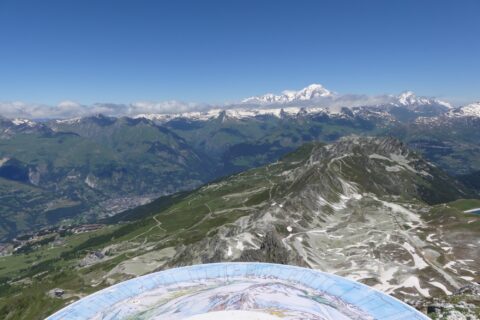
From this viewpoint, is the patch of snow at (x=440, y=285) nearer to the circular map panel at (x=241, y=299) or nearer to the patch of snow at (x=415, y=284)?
the patch of snow at (x=415, y=284)

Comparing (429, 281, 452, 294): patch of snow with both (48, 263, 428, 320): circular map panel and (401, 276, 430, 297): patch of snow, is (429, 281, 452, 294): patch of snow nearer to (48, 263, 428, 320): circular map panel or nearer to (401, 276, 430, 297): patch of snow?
(401, 276, 430, 297): patch of snow

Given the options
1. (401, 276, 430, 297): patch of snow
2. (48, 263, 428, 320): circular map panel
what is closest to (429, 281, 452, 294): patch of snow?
(401, 276, 430, 297): patch of snow

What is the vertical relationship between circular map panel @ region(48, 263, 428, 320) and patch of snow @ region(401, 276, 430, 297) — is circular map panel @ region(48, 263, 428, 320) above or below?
above

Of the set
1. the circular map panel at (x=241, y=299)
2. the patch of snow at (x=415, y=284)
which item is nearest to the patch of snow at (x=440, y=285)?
the patch of snow at (x=415, y=284)

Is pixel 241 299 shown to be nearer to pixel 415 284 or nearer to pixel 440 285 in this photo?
pixel 415 284

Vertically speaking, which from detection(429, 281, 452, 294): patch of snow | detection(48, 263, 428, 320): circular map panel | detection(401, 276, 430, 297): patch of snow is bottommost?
detection(401, 276, 430, 297): patch of snow

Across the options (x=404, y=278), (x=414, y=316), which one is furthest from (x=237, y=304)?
(x=404, y=278)

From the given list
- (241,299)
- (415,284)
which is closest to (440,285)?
(415,284)

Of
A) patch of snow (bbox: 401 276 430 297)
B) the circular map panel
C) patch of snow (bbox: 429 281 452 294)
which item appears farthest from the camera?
patch of snow (bbox: 429 281 452 294)

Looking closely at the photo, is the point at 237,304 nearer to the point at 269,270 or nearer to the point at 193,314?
the point at 193,314

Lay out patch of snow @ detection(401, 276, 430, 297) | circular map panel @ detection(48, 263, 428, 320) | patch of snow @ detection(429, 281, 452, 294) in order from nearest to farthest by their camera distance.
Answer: circular map panel @ detection(48, 263, 428, 320) < patch of snow @ detection(401, 276, 430, 297) < patch of snow @ detection(429, 281, 452, 294)
